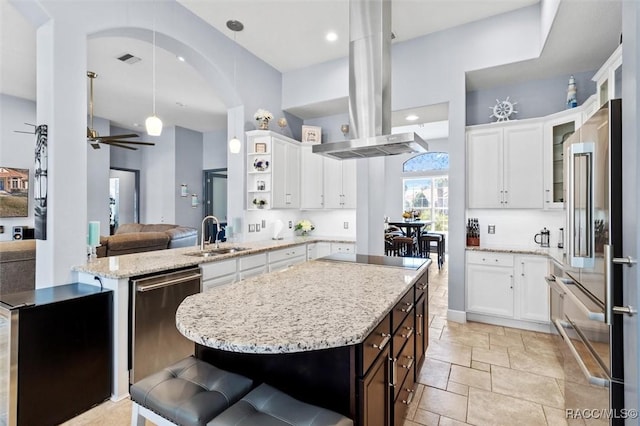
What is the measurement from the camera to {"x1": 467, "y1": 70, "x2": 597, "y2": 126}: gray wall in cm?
362

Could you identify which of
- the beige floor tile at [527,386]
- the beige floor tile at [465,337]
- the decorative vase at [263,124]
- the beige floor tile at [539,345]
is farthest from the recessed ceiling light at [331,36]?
the beige floor tile at [539,345]

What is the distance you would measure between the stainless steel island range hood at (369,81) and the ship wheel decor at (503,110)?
6.52 feet

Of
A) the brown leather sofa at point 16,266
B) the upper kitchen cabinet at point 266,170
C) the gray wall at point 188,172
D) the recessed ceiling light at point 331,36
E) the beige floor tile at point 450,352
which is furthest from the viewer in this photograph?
the gray wall at point 188,172

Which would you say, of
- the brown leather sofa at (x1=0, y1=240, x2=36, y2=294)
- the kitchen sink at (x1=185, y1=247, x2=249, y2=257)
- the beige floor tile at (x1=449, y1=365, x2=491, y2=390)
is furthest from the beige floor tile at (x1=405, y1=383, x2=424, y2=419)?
the brown leather sofa at (x1=0, y1=240, x2=36, y2=294)

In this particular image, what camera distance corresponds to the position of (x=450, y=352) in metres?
2.96

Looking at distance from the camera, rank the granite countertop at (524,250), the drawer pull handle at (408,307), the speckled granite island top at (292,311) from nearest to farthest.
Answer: the speckled granite island top at (292,311) < the drawer pull handle at (408,307) < the granite countertop at (524,250)

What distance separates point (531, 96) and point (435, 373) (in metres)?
3.57

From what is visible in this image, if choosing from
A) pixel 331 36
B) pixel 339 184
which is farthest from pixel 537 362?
pixel 331 36

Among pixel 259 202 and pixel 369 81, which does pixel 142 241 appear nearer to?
pixel 259 202

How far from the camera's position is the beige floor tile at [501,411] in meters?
1.97

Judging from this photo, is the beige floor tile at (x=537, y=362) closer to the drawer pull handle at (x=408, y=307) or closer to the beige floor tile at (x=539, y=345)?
the beige floor tile at (x=539, y=345)

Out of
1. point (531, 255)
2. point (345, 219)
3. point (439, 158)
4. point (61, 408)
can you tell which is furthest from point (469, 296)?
point (439, 158)

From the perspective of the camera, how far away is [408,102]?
13.4 feet

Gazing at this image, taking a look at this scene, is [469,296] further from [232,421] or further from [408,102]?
[232,421]
